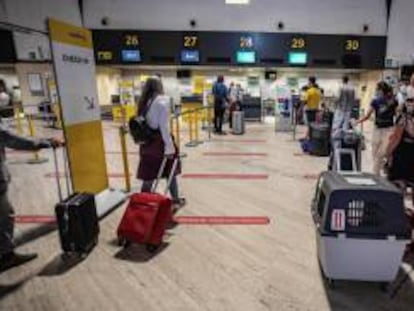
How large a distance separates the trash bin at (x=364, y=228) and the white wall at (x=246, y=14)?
35.2ft

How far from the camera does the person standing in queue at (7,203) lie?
8.36ft

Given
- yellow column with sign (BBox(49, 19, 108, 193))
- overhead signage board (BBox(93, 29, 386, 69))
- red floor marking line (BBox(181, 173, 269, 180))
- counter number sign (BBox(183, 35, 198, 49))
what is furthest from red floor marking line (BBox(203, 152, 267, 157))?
counter number sign (BBox(183, 35, 198, 49))

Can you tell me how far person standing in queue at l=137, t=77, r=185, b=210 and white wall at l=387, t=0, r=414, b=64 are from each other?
36.8ft

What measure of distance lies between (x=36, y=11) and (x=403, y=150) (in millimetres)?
12330

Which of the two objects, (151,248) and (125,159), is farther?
(125,159)

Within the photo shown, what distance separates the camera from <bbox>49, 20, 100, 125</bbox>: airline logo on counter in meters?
3.23

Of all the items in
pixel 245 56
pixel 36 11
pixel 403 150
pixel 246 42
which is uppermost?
pixel 36 11

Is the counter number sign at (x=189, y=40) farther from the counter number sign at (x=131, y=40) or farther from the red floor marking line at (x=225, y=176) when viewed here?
the red floor marking line at (x=225, y=176)

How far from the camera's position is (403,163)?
10.2 feet

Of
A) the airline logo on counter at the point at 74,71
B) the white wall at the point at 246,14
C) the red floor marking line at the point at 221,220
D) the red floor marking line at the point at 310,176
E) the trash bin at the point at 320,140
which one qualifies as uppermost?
the white wall at the point at 246,14

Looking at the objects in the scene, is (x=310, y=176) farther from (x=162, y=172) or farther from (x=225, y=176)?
(x=162, y=172)

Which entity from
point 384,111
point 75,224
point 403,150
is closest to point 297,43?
point 384,111

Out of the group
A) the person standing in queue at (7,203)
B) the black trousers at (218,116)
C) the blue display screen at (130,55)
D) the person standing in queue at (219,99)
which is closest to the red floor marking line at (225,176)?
→ the person standing in queue at (7,203)

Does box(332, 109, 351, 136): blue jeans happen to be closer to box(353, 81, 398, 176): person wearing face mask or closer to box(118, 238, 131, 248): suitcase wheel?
box(353, 81, 398, 176): person wearing face mask
